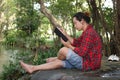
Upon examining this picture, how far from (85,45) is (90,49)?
0.58 feet

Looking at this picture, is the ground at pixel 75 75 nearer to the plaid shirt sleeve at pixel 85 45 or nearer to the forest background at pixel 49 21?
the plaid shirt sleeve at pixel 85 45

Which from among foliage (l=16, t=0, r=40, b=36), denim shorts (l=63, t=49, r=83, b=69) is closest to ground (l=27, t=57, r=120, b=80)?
denim shorts (l=63, t=49, r=83, b=69)

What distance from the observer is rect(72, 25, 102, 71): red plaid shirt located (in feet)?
20.0

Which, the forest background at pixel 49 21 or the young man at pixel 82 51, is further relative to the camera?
the forest background at pixel 49 21

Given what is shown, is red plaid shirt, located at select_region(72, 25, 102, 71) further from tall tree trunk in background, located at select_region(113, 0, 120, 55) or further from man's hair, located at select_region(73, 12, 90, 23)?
tall tree trunk in background, located at select_region(113, 0, 120, 55)

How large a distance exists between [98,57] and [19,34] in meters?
19.4

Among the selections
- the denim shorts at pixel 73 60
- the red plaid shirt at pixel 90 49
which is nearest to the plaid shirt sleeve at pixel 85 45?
the red plaid shirt at pixel 90 49

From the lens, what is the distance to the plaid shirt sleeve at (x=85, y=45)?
609cm

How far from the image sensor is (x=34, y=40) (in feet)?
66.1

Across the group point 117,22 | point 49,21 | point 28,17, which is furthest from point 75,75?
point 49,21

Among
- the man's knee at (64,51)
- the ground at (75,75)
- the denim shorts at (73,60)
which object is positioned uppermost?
the man's knee at (64,51)

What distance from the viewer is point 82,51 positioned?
609 cm

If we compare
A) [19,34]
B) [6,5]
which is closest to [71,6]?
[19,34]

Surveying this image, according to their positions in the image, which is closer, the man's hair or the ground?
the ground
